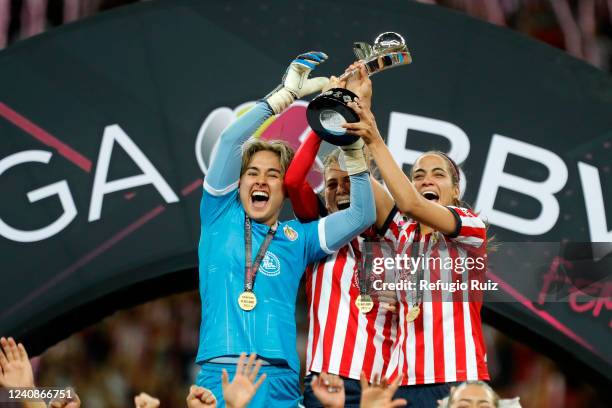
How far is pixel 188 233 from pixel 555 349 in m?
1.66

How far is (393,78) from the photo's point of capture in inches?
205

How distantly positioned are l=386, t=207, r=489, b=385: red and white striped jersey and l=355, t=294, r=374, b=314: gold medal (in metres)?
0.10

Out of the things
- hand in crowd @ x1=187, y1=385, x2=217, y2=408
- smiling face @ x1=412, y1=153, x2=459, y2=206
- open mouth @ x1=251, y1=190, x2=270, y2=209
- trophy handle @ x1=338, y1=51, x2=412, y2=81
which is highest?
trophy handle @ x1=338, y1=51, x2=412, y2=81

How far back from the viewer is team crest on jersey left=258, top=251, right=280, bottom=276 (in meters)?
3.76

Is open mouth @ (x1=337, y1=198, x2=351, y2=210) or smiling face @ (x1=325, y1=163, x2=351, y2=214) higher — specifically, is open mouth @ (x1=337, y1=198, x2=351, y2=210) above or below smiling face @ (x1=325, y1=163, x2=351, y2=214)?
below

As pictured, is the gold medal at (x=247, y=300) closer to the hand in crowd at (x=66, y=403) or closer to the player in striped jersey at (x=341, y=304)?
the player in striped jersey at (x=341, y=304)

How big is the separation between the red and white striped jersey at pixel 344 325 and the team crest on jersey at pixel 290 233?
17cm

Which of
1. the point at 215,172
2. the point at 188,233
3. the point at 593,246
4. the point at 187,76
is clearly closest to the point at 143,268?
the point at 188,233

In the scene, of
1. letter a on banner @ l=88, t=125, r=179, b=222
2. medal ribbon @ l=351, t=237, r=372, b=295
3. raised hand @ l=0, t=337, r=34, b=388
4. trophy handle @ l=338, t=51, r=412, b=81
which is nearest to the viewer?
raised hand @ l=0, t=337, r=34, b=388

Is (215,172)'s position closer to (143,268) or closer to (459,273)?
(459,273)

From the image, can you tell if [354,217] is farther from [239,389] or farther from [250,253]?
[239,389]

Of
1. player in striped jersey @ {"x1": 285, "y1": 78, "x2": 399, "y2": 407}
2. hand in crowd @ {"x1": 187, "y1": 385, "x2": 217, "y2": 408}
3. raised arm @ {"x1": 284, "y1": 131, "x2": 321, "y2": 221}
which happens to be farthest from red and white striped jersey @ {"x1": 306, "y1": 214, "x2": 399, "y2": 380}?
hand in crowd @ {"x1": 187, "y1": 385, "x2": 217, "y2": 408}

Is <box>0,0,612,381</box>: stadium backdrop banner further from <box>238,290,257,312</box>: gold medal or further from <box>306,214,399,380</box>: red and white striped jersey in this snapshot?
<box>238,290,257,312</box>: gold medal

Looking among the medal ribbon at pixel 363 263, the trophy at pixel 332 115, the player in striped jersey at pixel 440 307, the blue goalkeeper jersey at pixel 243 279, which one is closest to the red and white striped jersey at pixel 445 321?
the player in striped jersey at pixel 440 307
